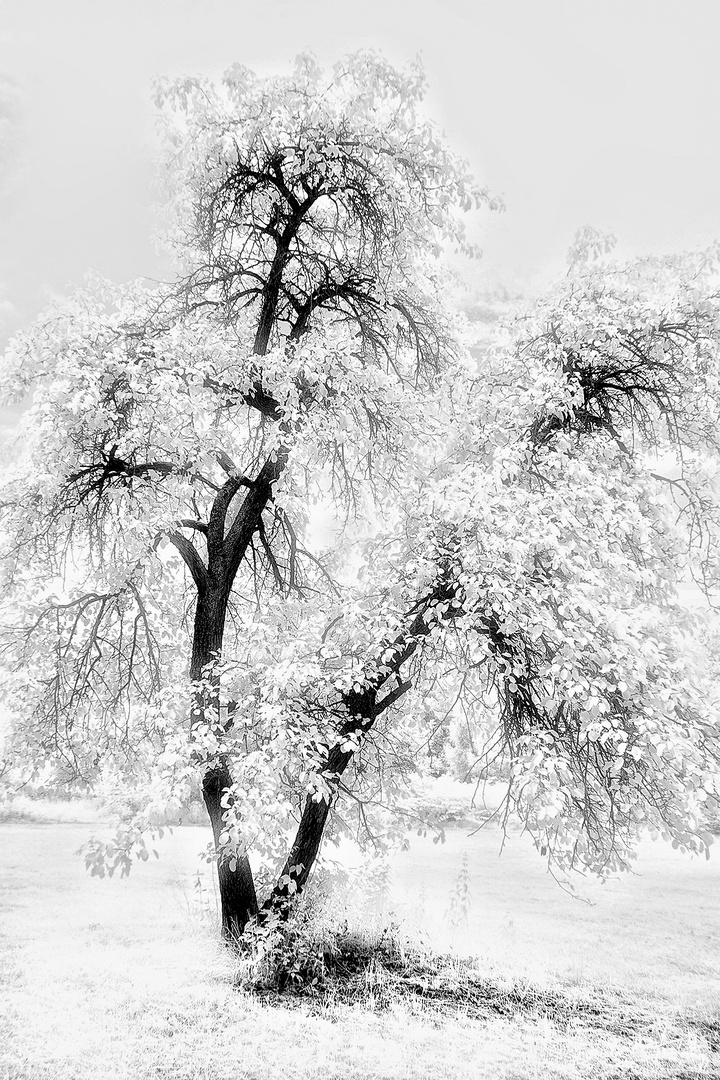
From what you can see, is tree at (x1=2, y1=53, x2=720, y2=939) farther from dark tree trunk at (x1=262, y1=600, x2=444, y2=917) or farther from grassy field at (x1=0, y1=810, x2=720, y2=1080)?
grassy field at (x1=0, y1=810, x2=720, y2=1080)

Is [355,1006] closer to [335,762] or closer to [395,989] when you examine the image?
[395,989]

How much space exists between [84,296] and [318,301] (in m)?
2.65

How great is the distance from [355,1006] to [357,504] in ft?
17.3

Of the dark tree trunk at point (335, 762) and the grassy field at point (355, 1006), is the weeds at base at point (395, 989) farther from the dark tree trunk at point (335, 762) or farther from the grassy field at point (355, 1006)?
the dark tree trunk at point (335, 762)

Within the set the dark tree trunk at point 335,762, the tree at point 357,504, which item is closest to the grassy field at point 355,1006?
the dark tree trunk at point 335,762

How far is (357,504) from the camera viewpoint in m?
7.82

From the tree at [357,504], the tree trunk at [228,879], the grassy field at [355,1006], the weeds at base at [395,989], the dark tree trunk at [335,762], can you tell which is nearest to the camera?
the grassy field at [355,1006]

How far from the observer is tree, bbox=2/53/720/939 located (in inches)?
180

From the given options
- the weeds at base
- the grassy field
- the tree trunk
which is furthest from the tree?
the grassy field

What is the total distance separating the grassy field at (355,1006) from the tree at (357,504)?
989 millimetres

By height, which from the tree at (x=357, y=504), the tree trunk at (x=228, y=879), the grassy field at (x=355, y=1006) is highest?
the tree at (x=357, y=504)

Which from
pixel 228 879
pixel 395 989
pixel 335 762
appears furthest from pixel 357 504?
pixel 395 989

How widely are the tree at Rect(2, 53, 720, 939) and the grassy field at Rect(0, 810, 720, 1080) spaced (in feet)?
3.24

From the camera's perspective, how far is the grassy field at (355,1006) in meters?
4.37
